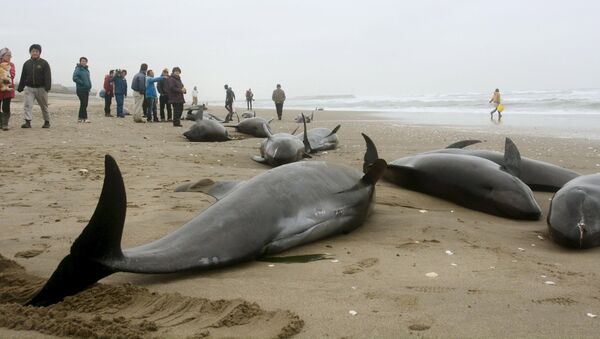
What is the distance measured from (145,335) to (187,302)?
0.43 m

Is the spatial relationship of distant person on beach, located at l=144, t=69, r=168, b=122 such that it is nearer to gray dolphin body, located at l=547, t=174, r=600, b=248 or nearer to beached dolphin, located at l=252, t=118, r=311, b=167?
beached dolphin, located at l=252, t=118, r=311, b=167

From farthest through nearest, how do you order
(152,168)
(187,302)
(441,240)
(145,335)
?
(152,168) < (441,240) < (187,302) < (145,335)

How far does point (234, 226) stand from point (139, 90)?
54.1 ft

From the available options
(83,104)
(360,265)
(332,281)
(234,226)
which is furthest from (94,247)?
(83,104)

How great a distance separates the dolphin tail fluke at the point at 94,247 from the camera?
2.64 m

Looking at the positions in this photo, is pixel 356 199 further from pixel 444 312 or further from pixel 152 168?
pixel 152 168

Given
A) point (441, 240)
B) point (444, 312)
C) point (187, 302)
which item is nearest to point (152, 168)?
point (441, 240)

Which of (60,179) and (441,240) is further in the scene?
(60,179)

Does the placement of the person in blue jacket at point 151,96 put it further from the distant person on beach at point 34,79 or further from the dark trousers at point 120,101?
the distant person on beach at point 34,79

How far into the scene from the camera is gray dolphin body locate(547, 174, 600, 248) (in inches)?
173

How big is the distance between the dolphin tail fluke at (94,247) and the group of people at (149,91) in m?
15.1

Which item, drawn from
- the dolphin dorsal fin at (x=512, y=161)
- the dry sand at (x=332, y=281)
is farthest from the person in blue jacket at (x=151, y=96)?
the dolphin dorsal fin at (x=512, y=161)

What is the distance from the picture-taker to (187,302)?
274cm

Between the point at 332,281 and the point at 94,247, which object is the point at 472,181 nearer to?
the point at 332,281
